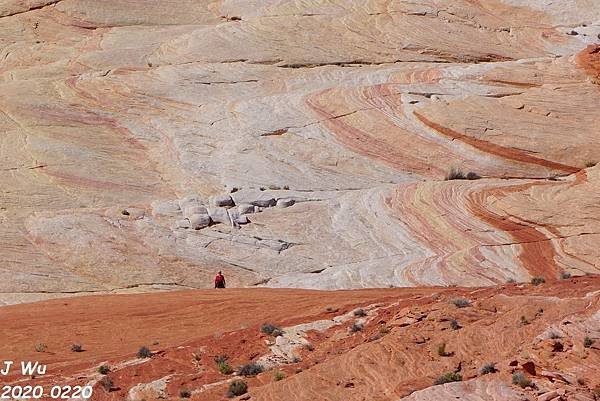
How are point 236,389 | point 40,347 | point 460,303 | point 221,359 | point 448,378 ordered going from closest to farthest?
point 448,378 → point 236,389 → point 221,359 → point 460,303 → point 40,347

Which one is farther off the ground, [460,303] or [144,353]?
[460,303]

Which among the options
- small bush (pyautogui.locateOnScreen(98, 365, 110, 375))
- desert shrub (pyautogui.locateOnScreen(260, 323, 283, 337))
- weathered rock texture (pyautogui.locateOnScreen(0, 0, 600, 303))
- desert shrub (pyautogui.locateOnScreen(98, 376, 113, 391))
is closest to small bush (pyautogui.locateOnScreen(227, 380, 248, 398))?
desert shrub (pyautogui.locateOnScreen(98, 376, 113, 391))

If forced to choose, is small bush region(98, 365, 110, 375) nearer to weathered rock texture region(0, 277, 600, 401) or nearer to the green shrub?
weathered rock texture region(0, 277, 600, 401)

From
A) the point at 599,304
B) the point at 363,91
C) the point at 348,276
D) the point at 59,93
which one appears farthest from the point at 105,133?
the point at 599,304

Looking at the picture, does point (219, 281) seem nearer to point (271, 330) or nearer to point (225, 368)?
point (271, 330)

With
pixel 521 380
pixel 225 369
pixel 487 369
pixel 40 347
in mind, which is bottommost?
pixel 40 347

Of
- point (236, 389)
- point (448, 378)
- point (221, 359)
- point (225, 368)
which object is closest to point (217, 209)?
point (221, 359)

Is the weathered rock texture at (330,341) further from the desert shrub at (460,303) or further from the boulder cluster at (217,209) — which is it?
the boulder cluster at (217,209)
